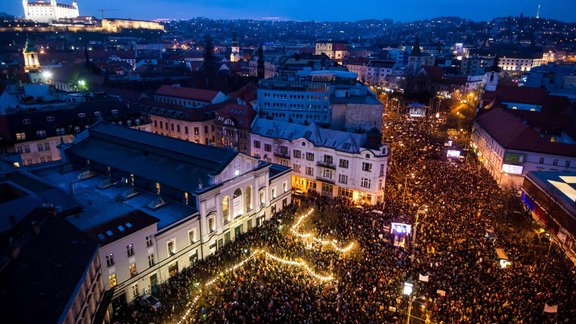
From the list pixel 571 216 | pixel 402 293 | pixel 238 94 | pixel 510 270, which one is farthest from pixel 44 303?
pixel 238 94

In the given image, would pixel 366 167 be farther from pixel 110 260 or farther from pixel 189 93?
pixel 189 93

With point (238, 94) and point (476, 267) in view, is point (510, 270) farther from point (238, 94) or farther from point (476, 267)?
point (238, 94)

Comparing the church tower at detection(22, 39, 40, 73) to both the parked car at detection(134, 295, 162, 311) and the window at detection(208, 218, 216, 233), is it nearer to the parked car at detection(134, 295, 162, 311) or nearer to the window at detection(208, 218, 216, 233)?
the window at detection(208, 218, 216, 233)

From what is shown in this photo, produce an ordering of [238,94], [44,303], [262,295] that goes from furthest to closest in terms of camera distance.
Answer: [238,94] < [262,295] < [44,303]

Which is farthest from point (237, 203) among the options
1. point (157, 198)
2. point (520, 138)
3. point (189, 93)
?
point (189, 93)

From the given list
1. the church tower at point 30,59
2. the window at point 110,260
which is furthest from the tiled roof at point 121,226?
the church tower at point 30,59

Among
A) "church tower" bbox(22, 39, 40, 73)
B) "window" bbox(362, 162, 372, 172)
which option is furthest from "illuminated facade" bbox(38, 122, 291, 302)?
"church tower" bbox(22, 39, 40, 73)

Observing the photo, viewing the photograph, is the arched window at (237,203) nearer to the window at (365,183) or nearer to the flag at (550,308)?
the window at (365,183)
